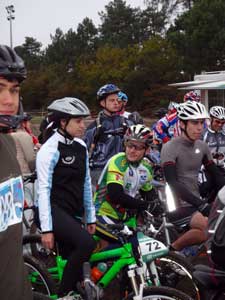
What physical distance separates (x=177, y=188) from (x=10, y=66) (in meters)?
2.73

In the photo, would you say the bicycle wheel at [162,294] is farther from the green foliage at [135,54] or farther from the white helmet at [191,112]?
the green foliage at [135,54]

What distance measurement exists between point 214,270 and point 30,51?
10519cm

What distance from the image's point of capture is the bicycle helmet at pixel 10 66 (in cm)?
237

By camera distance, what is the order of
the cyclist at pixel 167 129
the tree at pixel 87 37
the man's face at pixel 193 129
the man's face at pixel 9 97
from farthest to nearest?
the tree at pixel 87 37 < the cyclist at pixel 167 129 < the man's face at pixel 193 129 < the man's face at pixel 9 97

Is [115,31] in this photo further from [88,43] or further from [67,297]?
A: [67,297]

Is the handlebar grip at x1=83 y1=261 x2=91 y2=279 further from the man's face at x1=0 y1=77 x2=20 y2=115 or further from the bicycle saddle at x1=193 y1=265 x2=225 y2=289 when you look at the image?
the man's face at x1=0 y1=77 x2=20 y2=115

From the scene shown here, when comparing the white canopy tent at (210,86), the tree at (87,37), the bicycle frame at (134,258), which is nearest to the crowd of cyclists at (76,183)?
the bicycle frame at (134,258)

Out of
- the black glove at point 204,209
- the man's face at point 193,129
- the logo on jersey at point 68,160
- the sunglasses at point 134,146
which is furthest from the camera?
the man's face at point 193,129

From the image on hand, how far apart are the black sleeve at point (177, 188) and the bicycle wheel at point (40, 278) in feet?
4.94

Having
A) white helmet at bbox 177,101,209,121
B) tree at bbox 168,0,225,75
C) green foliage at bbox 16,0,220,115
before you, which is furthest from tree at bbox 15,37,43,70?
white helmet at bbox 177,101,209,121

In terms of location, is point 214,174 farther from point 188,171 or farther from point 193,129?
point 193,129

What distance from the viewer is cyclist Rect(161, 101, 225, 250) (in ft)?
15.7

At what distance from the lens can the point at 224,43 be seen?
158 ft

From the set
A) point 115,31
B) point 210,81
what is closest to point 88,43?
point 115,31
